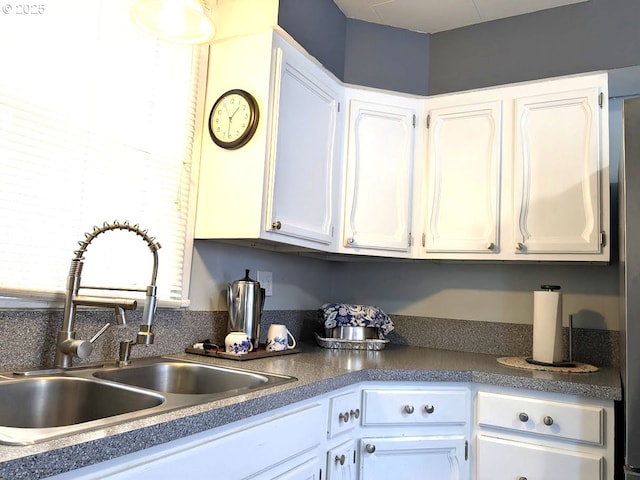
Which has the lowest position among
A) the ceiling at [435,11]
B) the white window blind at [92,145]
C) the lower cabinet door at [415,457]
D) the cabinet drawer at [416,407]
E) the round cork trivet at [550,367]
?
the lower cabinet door at [415,457]

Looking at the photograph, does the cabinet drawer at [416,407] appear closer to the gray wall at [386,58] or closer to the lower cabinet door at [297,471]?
the lower cabinet door at [297,471]

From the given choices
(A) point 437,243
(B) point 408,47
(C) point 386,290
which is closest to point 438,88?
(B) point 408,47

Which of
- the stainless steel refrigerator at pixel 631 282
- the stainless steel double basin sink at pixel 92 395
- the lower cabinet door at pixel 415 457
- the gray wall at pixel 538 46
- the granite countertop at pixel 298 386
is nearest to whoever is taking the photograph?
the granite countertop at pixel 298 386

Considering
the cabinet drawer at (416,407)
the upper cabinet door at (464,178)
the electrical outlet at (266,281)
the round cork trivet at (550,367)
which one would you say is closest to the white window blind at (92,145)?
the electrical outlet at (266,281)

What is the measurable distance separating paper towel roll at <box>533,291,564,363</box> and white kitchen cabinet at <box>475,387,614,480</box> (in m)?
0.36

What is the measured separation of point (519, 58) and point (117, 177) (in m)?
1.89

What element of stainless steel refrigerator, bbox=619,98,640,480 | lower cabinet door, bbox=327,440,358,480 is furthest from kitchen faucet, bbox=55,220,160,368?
stainless steel refrigerator, bbox=619,98,640,480

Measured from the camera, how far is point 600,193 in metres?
2.05

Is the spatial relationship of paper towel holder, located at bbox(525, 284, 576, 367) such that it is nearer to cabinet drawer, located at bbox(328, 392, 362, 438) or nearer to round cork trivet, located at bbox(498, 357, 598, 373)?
round cork trivet, located at bbox(498, 357, 598, 373)

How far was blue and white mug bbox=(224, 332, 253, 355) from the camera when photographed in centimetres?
184

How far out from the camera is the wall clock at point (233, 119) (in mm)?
1872

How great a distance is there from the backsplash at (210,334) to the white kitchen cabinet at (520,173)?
1.44ft

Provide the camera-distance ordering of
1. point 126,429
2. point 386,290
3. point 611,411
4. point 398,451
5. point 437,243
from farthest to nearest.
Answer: point 386,290 < point 437,243 < point 398,451 < point 611,411 < point 126,429

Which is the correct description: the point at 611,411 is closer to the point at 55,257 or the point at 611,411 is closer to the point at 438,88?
the point at 438,88
